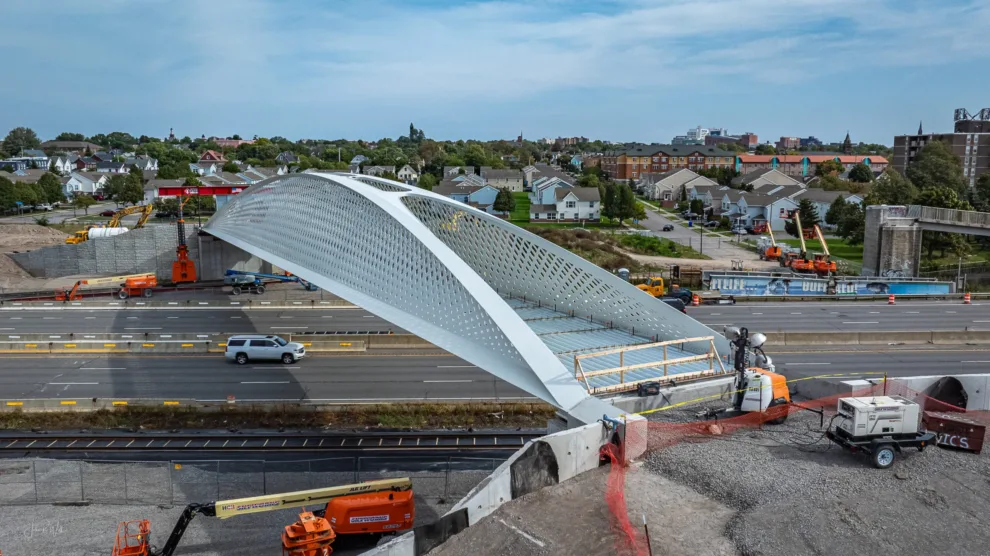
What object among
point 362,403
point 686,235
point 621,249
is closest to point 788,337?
point 362,403

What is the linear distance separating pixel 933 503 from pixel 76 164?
172 meters

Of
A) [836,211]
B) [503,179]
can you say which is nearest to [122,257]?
[836,211]

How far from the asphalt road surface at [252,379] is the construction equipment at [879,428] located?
1099 centimetres

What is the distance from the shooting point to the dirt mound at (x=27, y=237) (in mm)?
51125

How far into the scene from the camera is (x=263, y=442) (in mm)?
19094

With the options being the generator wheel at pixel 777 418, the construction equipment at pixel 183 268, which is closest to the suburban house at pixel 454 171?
the construction equipment at pixel 183 268

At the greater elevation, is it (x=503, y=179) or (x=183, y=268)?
(x=503, y=179)

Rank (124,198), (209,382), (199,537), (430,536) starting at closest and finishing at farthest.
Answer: (430,536), (199,537), (209,382), (124,198)

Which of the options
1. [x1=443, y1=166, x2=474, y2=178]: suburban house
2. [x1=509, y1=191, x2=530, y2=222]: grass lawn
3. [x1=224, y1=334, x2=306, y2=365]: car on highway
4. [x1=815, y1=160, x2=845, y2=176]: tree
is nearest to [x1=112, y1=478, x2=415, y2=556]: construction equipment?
[x1=224, y1=334, x2=306, y2=365]: car on highway

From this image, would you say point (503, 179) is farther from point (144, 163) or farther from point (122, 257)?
point (144, 163)

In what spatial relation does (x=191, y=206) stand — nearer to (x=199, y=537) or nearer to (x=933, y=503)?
(x=199, y=537)

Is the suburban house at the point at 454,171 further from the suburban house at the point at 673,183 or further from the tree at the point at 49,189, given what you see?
the tree at the point at 49,189

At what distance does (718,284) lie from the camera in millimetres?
39125

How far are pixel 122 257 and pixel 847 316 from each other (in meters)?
41.3
